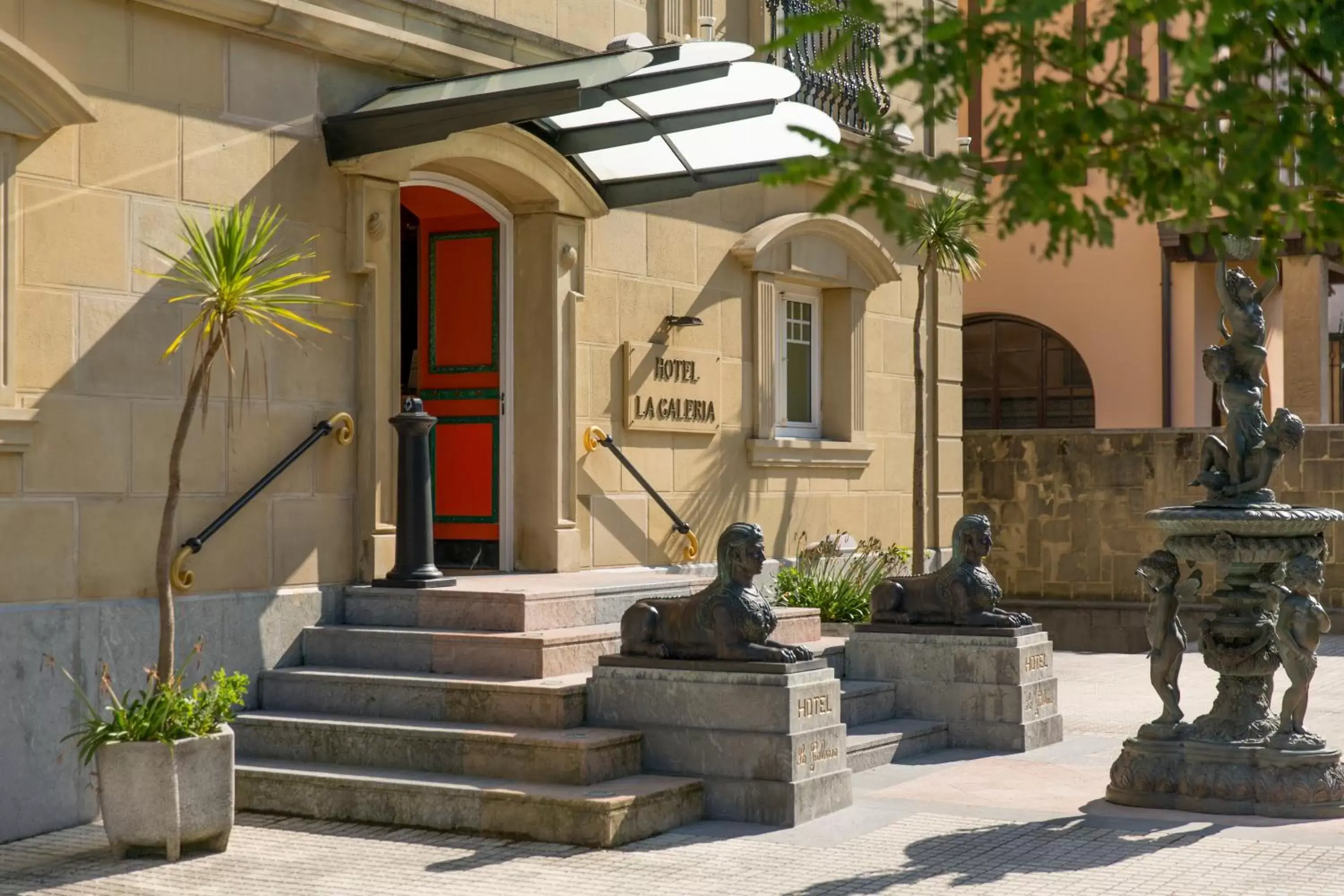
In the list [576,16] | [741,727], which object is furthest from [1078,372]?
[741,727]

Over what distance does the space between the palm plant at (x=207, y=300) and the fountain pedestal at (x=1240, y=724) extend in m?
4.76

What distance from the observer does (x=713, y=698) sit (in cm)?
925

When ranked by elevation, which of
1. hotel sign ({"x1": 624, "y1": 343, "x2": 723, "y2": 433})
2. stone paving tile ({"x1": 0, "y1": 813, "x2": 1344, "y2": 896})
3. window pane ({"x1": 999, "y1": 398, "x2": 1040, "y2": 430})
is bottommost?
stone paving tile ({"x1": 0, "y1": 813, "x2": 1344, "y2": 896})

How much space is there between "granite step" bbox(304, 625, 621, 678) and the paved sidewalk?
131 centimetres

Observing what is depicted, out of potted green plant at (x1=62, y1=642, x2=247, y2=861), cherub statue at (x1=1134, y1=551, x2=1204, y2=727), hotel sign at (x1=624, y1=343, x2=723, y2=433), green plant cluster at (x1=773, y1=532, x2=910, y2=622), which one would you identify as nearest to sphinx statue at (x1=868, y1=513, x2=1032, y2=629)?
green plant cluster at (x1=773, y1=532, x2=910, y2=622)

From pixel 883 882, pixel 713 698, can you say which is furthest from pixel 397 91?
pixel 883 882

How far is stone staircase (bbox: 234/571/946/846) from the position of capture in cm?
878

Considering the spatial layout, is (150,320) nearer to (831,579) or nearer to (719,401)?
(719,401)

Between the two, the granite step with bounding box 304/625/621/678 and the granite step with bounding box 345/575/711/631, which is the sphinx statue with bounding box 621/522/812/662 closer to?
the granite step with bounding box 304/625/621/678

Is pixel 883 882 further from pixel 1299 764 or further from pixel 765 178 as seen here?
pixel 765 178

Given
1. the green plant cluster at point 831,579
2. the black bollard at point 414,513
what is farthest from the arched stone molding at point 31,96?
the green plant cluster at point 831,579

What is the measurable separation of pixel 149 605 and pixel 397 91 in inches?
141

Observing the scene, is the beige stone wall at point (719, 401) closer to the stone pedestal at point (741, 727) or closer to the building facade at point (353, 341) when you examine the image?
the building facade at point (353, 341)

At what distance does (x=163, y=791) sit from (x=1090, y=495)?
48.0 feet
